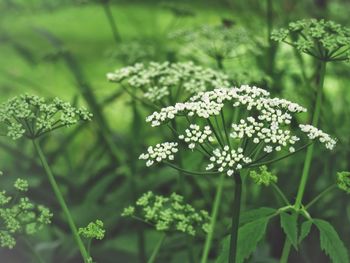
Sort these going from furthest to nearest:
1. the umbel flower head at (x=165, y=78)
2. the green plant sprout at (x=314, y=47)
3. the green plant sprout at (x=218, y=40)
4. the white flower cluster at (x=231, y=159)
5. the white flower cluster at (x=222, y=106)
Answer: the green plant sprout at (x=218, y=40)
the umbel flower head at (x=165, y=78)
the green plant sprout at (x=314, y=47)
the white flower cluster at (x=222, y=106)
the white flower cluster at (x=231, y=159)

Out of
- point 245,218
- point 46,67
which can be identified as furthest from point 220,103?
point 46,67

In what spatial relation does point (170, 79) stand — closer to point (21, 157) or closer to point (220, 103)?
point (220, 103)

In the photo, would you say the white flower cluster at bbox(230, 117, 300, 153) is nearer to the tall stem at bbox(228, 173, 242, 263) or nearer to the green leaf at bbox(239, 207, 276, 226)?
the tall stem at bbox(228, 173, 242, 263)

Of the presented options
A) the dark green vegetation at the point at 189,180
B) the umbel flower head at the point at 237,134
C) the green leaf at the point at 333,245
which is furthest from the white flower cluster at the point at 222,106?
the green leaf at the point at 333,245

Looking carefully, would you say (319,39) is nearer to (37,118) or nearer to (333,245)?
(333,245)

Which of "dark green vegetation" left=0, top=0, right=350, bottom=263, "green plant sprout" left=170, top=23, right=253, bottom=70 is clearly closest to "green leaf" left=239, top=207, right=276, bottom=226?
"dark green vegetation" left=0, top=0, right=350, bottom=263

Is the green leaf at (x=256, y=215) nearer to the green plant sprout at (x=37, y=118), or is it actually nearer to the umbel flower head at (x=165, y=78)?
the green plant sprout at (x=37, y=118)
